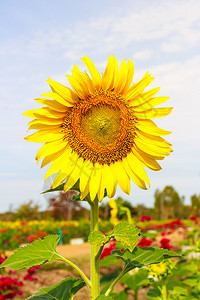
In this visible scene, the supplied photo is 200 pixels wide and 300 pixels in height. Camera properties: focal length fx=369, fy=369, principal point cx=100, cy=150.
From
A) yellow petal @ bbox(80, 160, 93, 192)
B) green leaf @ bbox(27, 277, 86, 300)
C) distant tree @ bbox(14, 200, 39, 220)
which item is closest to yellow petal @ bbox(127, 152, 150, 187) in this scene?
yellow petal @ bbox(80, 160, 93, 192)

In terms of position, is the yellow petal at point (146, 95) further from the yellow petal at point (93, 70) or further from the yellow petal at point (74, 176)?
the yellow petal at point (74, 176)

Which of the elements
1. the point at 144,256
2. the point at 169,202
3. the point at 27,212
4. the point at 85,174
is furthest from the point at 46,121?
the point at 169,202

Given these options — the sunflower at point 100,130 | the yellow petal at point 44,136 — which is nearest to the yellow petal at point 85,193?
the sunflower at point 100,130

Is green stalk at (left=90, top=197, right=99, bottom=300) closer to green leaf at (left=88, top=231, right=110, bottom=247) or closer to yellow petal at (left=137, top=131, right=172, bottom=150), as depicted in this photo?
green leaf at (left=88, top=231, right=110, bottom=247)

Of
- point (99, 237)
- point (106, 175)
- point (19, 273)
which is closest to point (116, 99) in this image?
point (106, 175)

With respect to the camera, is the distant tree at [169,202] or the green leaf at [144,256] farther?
the distant tree at [169,202]

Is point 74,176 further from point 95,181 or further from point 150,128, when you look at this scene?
point 150,128

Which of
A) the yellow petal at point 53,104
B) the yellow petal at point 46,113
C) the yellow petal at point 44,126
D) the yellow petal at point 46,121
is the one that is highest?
the yellow petal at point 53,104
